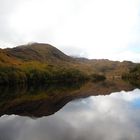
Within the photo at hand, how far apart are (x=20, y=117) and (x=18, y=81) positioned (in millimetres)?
111885

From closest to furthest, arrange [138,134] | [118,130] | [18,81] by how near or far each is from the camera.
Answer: [138,134] < [118,130] < [18,81]

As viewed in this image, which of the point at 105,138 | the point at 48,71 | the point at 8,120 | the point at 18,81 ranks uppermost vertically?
the point at 48,71

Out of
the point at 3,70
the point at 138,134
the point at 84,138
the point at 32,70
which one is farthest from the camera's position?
the point at 32,70

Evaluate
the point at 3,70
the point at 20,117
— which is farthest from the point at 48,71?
the point at 20,117

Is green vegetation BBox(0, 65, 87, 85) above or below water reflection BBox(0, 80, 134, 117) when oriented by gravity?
above

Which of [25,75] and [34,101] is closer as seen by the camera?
[34,101]

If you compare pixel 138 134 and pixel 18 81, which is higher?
pixel 18 81

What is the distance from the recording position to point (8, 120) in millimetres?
43875

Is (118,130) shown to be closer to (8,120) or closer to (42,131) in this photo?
(42,131)

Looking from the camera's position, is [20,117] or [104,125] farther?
[20,117]

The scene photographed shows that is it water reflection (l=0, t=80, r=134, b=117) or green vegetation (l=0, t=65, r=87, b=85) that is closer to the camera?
water reflection (l=0, t=80, r=134, b=117)

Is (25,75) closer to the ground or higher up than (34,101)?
higher up

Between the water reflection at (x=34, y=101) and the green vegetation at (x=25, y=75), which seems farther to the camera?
the green vegetation at (x=25, y=75)

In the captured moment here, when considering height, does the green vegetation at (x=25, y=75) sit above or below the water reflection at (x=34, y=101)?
above
